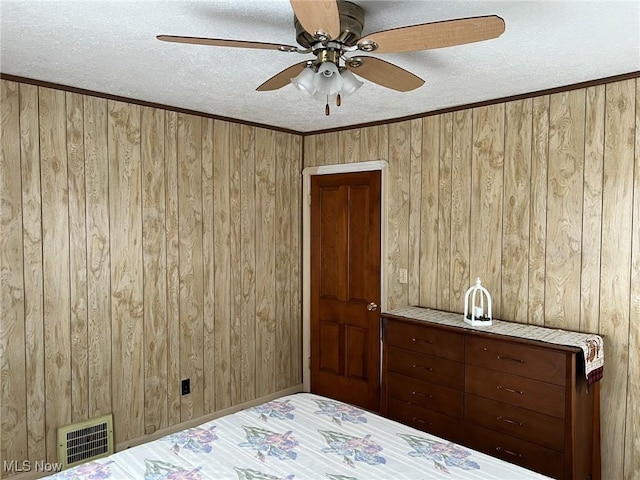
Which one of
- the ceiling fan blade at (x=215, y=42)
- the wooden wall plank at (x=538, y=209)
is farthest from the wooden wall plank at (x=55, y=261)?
the wooden wall plank at (x=538, y=209)

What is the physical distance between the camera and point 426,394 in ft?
10.5

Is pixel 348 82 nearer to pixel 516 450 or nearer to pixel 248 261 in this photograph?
pixel 516 450

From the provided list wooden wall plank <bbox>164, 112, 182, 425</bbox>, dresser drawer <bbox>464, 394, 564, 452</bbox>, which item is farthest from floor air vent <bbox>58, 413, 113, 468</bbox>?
dresser drawer <bbox>464, 394, 564, 452</bbox>

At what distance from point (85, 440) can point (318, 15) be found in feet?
9.87

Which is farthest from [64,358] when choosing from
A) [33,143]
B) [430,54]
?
[430,54]

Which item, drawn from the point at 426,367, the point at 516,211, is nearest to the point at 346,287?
the point at 426,367

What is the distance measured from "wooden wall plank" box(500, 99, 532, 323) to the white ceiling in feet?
0.72

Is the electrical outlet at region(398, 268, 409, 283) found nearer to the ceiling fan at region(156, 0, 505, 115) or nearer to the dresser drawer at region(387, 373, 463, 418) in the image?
the dresser drawer at region(387, 373, 463, 418)

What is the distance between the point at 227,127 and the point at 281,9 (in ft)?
6.88

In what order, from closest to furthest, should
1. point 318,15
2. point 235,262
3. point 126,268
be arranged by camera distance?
1. point 318,15
2. point 126,268
3. point 235,262

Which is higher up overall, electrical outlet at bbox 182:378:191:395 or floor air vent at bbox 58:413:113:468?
electrical outlet at bbox 182:378:191:395

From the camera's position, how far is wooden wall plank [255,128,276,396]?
416cm

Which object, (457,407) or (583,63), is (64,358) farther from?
(583,63)

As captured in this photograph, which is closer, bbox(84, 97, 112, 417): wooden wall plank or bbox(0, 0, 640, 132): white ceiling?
bbox(0, 0, 640, 132): white ceiling
